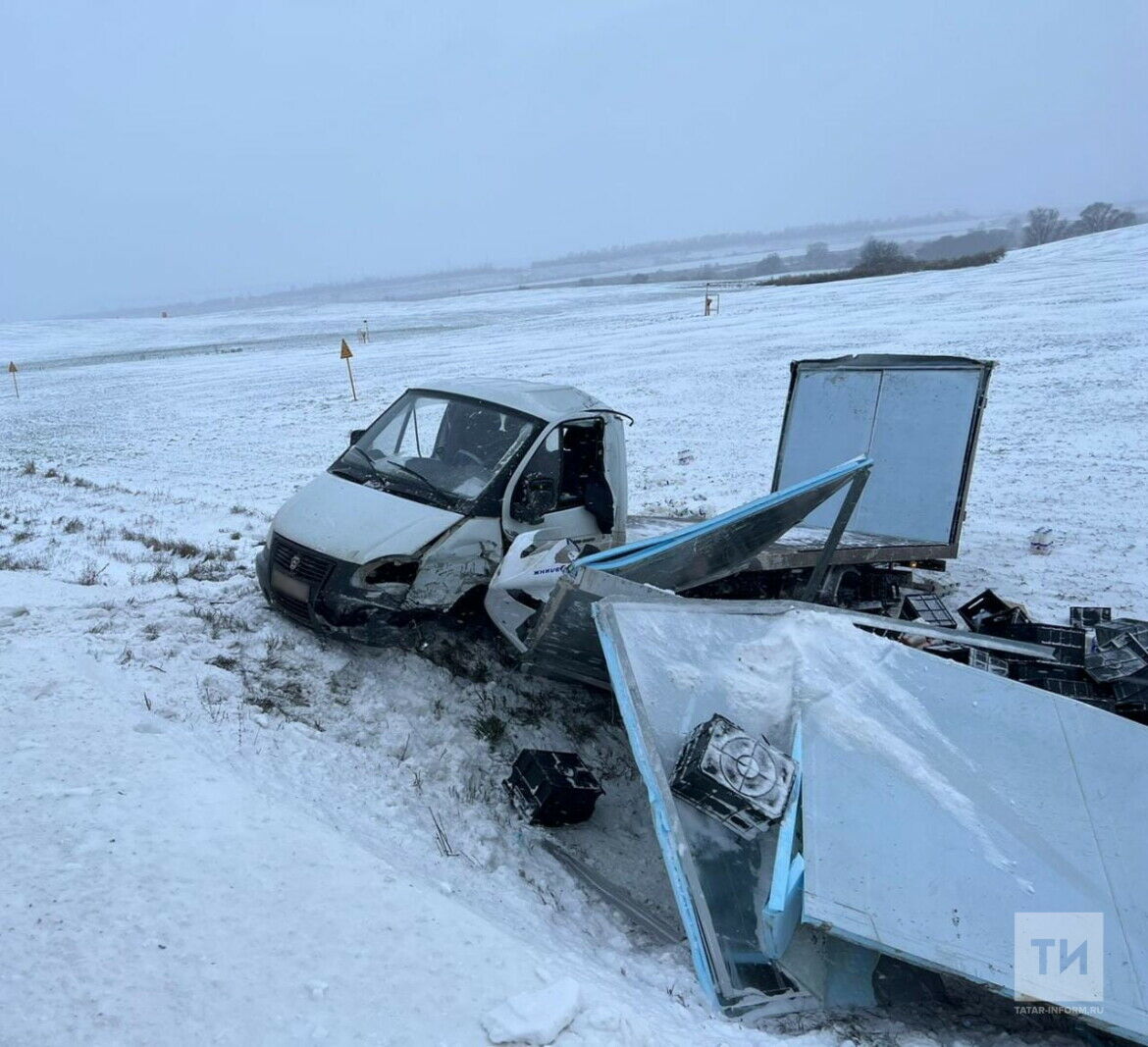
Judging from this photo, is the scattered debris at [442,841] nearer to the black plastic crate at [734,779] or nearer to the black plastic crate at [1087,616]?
the black plastic crate at [734,779]

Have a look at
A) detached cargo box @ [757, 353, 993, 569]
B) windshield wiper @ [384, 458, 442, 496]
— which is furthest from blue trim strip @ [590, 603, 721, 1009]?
detached cargo box @ [757, 353, 993, 569]

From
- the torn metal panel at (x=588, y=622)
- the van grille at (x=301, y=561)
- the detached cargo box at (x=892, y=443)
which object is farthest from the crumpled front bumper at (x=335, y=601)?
the detached cargo box at (x=892, y=443)

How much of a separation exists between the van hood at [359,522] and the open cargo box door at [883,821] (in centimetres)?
168

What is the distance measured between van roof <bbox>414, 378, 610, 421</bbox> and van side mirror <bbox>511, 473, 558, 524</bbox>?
1.99 feet

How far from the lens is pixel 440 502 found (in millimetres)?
5711

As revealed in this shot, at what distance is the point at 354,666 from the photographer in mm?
5410

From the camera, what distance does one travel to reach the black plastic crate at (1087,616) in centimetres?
635

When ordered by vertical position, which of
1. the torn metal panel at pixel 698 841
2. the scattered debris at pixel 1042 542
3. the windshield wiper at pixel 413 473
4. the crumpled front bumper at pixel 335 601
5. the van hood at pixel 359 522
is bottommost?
the scattered debris at pixel 1042 542

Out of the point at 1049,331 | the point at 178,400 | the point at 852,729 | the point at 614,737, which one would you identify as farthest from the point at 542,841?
the point at 178,400

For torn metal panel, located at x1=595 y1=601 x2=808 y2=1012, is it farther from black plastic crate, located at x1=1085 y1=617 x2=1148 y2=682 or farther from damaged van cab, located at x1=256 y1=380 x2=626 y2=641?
black plastic crate, located at x1=1085 y1=617 x2=1148 y2=682

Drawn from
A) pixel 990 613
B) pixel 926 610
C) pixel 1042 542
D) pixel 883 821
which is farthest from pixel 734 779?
pixel 1042 542

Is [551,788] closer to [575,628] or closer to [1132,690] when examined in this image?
[575,628]

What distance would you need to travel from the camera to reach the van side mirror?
5.89m

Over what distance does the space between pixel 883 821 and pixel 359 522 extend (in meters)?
3.76
